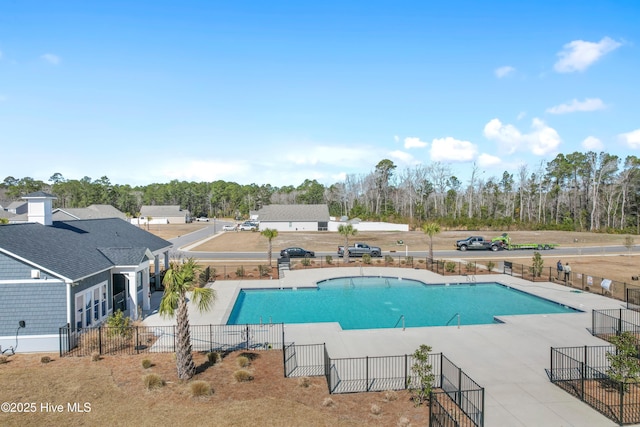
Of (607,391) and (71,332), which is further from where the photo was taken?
(71,332)

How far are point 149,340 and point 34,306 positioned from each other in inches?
191

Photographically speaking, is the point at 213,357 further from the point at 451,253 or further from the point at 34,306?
the point at 451,253

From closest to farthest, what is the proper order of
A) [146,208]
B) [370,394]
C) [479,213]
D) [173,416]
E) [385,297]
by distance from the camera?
[173,416]
[370,394]
[385,297]
[479,213]
[146,208]

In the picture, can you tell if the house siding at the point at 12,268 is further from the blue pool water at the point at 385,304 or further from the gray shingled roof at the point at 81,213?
the gray shingled roof at the point at 81,213

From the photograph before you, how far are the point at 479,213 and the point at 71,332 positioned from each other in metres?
102

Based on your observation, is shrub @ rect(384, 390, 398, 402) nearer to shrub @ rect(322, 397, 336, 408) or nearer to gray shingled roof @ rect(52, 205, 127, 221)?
shrub @ rect(322, 397, 336, 408)

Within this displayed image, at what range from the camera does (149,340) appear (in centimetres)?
1894

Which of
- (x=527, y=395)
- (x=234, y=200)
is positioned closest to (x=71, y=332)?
(x=527, y=395)

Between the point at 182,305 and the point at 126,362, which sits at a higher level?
the point at 182,305

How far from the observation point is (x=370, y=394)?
1361 centimetres

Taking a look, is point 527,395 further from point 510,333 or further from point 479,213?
point 479,213

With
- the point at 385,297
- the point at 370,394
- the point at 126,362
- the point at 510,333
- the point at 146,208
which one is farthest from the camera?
the point at 146,208

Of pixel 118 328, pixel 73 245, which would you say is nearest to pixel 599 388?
pixel 118 328

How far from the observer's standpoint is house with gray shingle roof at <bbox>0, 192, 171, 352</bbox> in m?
17.2
